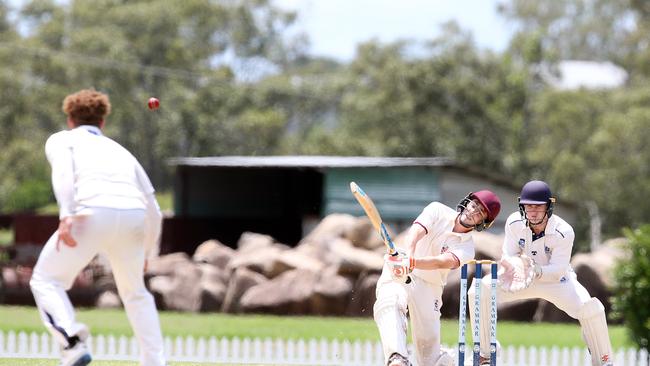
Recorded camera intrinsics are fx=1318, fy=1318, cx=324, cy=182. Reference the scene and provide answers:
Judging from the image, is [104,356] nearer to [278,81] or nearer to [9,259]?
[9,259]

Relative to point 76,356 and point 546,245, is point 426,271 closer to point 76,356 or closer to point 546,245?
point 546,245

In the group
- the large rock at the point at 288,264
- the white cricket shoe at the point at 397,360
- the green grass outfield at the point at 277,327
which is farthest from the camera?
the large rock at the point at 288,264

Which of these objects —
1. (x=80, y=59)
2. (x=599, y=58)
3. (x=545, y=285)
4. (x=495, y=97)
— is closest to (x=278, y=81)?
(x=80, y=59)

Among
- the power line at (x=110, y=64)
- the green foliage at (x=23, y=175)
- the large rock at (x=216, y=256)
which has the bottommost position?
the large rock at (x=216, y=256)

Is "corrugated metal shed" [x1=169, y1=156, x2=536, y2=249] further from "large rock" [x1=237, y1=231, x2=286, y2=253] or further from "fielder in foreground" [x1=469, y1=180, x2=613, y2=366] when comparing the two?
"fielder in foreground" [x1=469, y1=180, x2=613, y2=366]

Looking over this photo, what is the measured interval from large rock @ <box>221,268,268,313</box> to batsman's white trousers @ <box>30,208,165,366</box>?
15.6m

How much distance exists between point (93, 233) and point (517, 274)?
3.45 m

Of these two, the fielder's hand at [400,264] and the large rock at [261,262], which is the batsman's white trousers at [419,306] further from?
the large rock at [261,262]

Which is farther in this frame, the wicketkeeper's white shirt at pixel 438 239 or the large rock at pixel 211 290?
the large rock at pixel 211 290

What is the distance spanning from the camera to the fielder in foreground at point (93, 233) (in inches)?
325

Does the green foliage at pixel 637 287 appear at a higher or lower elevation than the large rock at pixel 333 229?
lower

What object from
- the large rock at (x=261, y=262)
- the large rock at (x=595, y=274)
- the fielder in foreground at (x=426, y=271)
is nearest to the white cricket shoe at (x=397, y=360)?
the fielder in foreground at (x=426, y=271)

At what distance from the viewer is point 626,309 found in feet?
53.9

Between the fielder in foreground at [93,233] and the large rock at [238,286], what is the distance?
1541 cm
